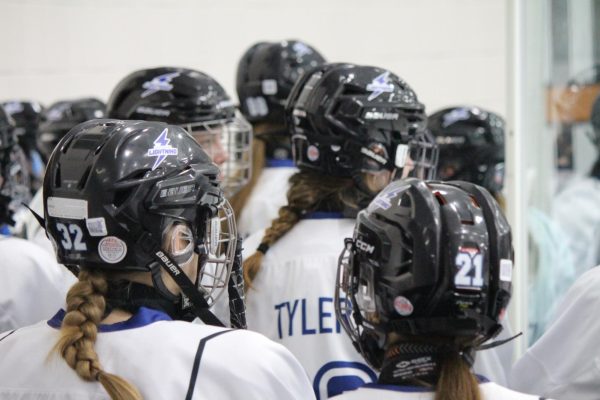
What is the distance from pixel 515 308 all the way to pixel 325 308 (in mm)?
1334

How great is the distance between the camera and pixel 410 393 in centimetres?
156

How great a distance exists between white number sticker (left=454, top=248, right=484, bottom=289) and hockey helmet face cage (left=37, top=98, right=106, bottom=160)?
8.61 feet

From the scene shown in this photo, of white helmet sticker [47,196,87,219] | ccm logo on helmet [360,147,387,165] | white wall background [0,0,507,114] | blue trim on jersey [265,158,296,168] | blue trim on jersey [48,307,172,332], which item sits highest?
white wall background [0,0,507,114]

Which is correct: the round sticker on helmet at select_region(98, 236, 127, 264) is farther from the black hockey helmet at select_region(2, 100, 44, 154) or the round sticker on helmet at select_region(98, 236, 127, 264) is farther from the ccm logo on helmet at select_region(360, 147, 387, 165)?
the black hockey helmet at select_region(2, 100, 44, 154)

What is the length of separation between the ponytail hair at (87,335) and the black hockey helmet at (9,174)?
1123 millimetres

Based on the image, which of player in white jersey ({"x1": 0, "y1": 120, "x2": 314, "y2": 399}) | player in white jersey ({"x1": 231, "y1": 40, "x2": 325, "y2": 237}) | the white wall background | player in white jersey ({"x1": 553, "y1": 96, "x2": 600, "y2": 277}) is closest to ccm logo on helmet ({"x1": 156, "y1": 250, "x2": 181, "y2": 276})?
player in white jersey ({"x1": 0, "y1": 120, "x2": 314, "y2": 399})

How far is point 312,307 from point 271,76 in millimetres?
1620

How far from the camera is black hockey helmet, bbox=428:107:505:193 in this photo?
3771 millimetres

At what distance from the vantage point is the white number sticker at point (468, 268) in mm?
1573

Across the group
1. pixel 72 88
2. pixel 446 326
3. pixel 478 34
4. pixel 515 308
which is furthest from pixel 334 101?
pixel 478 34

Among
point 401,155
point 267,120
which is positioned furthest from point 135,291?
point 267,120

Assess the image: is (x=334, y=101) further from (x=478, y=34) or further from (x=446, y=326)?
(x=478, y=34)

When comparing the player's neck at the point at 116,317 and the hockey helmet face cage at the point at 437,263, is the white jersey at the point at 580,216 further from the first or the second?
the player's neck at the point at 116,317

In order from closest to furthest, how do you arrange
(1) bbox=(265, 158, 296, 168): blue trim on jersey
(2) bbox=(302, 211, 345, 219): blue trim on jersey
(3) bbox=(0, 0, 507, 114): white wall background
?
(2) bbox=(302, 211, 345, 219): blue trim on jersey, (1) bbox=(265, 158, 296, 168): blue trim on jersey, (3) bbox=(0, 0, 507, 114): white wall background
